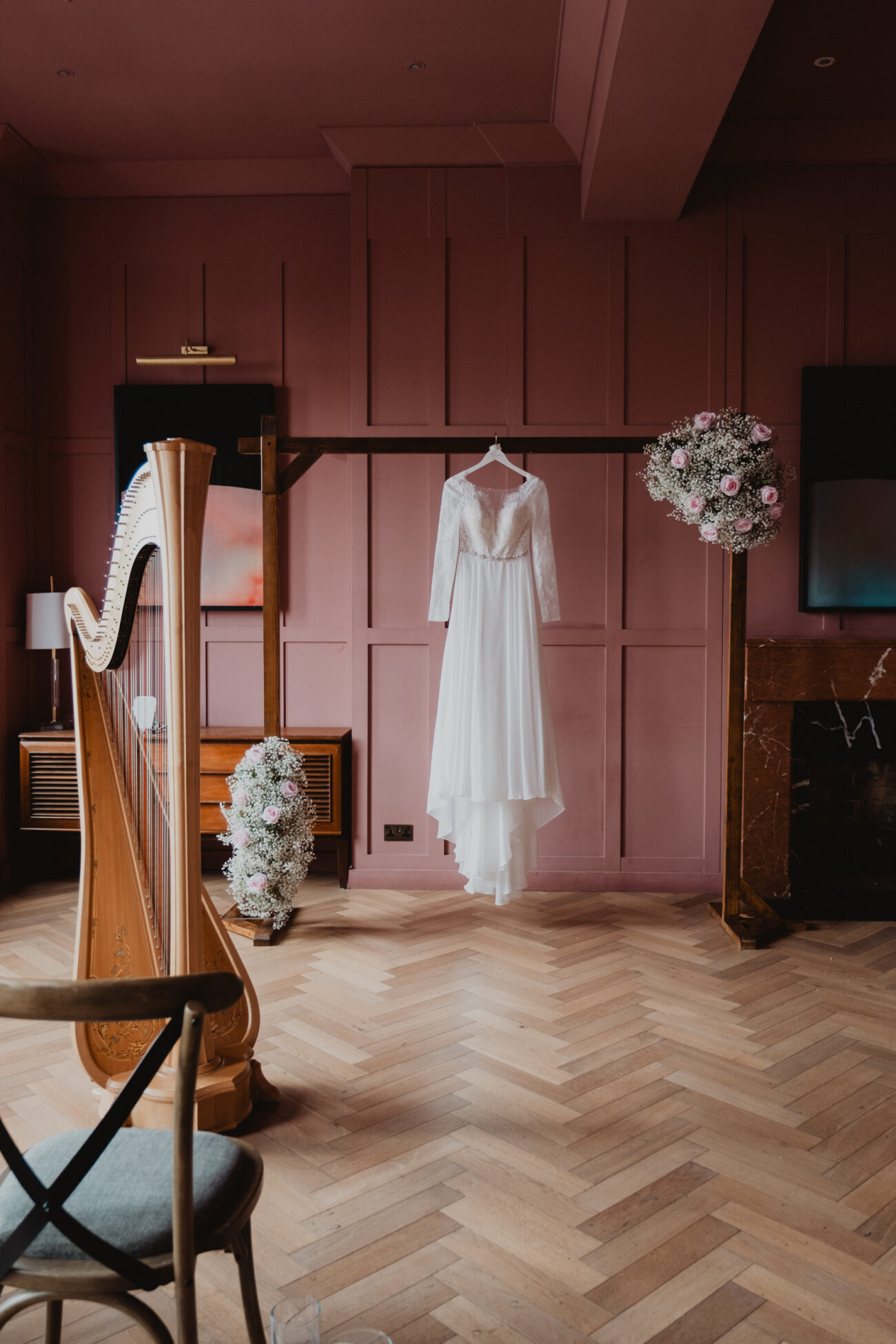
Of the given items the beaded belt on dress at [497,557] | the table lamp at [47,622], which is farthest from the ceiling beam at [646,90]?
the table lamp at [47,622]

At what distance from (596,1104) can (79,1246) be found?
1.60m

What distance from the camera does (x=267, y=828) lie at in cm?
365

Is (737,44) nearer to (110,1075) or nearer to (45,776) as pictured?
(110,1075)

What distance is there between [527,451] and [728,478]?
78cm

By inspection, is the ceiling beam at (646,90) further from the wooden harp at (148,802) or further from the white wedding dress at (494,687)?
the wooden harp at (148,802)

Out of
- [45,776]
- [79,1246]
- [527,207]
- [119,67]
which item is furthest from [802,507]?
[79,1246]

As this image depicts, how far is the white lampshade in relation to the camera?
436 cm

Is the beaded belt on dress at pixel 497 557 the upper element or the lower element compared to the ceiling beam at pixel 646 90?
lower

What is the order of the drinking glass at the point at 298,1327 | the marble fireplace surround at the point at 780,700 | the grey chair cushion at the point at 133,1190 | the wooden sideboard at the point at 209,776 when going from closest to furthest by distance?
the grey chair cushion at the point at 133,1190, the drinking glass at the point at 298,1327, the marble fireplace surround at the point at 780,700, the wooden sideboard at the point at 209,776

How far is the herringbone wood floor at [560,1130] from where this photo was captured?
1741mm

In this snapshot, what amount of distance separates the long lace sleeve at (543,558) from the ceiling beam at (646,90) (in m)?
1.33

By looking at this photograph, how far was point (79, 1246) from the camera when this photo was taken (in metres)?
1.17

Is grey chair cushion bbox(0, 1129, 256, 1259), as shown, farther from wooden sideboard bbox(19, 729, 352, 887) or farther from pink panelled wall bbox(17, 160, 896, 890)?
pink panelled wall bbox(17, 160, 896, 890)

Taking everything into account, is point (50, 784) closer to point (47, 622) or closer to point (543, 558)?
point (47, 622)
